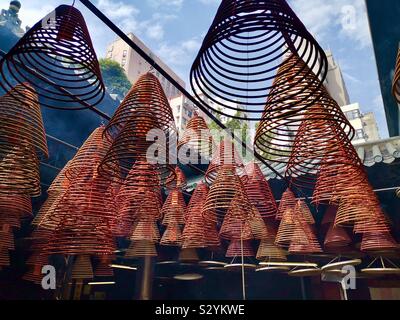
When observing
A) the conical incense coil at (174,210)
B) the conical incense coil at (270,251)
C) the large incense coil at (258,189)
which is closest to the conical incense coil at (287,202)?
the large incense coil at (258,189)

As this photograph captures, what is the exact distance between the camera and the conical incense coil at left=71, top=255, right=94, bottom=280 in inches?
156

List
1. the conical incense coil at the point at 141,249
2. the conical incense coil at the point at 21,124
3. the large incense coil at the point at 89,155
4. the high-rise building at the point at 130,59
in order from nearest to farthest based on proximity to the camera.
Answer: the conical incense coil at the point at 21,124, the large incense coil at the point at 89,155, the conical incense coil at the point at 141,249, the high-rise building at the point at 130,59

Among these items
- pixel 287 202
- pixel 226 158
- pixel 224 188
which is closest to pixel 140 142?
pixel 224 188

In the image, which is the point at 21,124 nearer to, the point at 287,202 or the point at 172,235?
the point at 172,235

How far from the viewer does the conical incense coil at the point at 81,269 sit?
3955mm

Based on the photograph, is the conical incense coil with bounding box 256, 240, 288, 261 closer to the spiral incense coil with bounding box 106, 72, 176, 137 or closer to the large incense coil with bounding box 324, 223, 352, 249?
the large incense coil with bounding box 324, 223, 352, 249

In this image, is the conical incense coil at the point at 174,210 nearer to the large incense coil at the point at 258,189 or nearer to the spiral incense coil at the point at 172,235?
the spiral incense coil at the point at 172,235

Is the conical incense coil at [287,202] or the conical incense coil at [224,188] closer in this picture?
the conical incense coil at [224,188]

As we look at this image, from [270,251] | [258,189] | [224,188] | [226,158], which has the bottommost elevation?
[270,251]

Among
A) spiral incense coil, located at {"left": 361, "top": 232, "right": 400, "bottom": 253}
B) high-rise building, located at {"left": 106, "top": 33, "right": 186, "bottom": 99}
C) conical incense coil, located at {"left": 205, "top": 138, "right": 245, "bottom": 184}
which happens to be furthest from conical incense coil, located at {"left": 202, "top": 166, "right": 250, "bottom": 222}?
high-rise building, located at {"left": 106, "top": 33, "right": 186, "bottom": 99}

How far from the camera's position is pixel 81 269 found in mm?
4070

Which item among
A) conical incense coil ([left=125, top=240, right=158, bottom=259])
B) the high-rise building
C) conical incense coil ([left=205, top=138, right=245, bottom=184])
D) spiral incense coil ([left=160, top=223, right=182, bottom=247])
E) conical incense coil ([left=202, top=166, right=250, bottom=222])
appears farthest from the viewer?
the high-rise building

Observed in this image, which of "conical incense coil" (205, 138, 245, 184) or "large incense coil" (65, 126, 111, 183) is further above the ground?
"conical incense coil" (205, 138, 245, 184)
